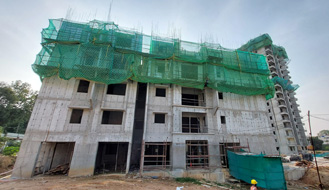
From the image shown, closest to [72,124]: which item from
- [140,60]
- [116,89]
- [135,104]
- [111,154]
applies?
[116,89]


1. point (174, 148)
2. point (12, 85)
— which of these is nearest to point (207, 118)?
point (174, 148)

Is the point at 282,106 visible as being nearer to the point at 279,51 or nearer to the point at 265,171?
the point at 279,51

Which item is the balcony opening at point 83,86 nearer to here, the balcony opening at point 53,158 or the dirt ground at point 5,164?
the balcony opening at point 53,158

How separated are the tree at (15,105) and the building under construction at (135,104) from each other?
29282 millimetres

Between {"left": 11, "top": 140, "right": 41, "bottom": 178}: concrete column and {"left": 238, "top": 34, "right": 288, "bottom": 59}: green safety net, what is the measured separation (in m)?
54.0

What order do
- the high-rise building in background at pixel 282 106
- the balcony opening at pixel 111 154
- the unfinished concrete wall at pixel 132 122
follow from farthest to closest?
the high-rise building in background at pixel 282 106, the balcony opening at pixel 111 154, the unfinished concrete wall at pixel 132 122

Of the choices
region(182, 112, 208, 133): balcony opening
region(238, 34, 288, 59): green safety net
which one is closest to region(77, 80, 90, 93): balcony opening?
region(182, 112, 208, 133): balcony opening

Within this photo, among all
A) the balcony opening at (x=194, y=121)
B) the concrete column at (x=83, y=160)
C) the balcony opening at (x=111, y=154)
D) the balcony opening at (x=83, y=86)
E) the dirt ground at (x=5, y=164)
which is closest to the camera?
the concrete column at (x=83, y=160)

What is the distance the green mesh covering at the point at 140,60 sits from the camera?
12352mm

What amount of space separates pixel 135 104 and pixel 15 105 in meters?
36.0

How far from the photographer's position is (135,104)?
14211mm

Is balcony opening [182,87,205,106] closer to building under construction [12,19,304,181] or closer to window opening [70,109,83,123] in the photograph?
building under construction [12,19,304,181]

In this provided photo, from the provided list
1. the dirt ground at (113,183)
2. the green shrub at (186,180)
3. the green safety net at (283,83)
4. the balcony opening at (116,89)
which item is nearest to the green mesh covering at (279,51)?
the green safety net at (283,83)

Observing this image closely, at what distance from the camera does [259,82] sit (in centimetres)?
1658
